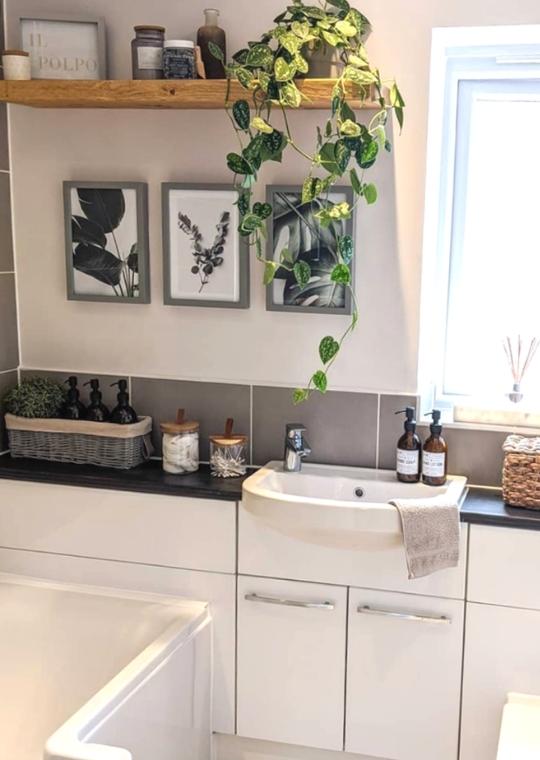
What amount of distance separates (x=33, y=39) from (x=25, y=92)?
8.3 inches

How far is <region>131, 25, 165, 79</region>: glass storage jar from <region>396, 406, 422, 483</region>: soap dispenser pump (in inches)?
43.2

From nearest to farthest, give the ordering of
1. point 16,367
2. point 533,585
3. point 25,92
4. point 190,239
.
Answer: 1. point 533,585
2. point 25,92
3. point 190,239
4. point 16,367

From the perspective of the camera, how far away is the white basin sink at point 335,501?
2.32 meters

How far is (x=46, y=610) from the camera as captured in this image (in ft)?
8.86

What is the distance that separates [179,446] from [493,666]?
1.00 metres

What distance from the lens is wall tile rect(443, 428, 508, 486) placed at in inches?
103

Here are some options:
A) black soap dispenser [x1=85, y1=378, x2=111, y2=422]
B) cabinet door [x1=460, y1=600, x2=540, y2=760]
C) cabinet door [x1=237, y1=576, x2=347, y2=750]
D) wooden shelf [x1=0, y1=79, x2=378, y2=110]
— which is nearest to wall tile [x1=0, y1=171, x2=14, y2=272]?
wooden shelf [x1=0, y1=79, x2=378, y2=110]

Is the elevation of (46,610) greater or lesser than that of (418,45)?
lesser

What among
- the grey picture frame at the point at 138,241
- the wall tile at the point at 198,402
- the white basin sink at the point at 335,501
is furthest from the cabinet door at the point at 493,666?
the grey picture frame at the point at 138,241

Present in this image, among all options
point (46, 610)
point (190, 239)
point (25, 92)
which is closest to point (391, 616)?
point (46, 610)

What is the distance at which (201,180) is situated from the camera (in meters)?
2.72

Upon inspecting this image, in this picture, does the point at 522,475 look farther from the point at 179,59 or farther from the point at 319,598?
the point at 179,59

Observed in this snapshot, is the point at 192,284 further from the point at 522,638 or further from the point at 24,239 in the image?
the point at 522,638

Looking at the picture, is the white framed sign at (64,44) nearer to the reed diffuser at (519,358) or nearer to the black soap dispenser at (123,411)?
the black soap dispenser at (123,411)
